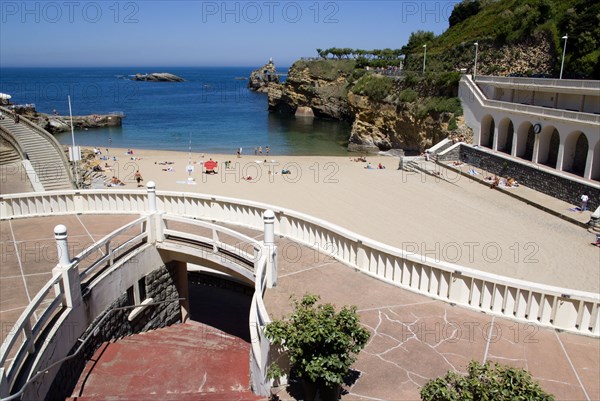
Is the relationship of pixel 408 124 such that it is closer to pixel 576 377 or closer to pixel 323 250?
pixel 323 250

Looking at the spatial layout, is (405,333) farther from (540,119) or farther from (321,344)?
(540,119)

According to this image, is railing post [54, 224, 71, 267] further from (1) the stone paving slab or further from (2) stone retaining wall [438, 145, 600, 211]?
(2) stone retaining wall [438, 145, 600, 211]

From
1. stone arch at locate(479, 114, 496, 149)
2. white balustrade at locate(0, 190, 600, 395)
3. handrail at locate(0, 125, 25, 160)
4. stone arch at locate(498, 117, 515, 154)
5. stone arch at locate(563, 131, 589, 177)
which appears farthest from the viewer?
stone arch at locate(479, 114, 496, 149)

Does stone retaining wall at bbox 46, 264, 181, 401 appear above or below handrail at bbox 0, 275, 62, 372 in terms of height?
below

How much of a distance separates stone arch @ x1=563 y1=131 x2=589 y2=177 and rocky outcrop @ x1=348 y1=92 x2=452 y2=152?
43.3ft

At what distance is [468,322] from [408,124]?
144 ft

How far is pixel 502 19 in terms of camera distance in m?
53.8

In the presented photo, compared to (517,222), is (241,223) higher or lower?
higher

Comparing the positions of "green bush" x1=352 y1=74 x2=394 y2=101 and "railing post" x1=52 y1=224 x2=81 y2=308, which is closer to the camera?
"railing post" x1=52 y1=224 x2=81 y2=308

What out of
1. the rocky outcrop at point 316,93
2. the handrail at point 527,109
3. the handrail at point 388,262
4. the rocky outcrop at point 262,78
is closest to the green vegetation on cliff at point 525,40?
the handrail at point 527,109

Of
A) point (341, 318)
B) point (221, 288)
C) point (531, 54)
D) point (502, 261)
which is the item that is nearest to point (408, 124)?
point (531, 54)

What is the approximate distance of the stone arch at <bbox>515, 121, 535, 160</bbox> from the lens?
115ft

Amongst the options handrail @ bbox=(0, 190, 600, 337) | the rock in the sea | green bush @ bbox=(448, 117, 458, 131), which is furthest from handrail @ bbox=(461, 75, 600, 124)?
the rock in the sea

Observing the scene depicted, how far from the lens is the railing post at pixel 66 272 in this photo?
26.6 feet
